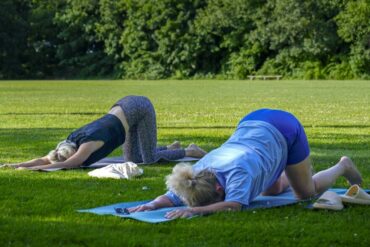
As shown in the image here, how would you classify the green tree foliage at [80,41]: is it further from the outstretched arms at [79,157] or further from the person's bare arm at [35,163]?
the outstretched arms at [79,157]

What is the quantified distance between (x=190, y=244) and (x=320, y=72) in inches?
2253

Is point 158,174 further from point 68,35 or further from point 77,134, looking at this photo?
point 68,35

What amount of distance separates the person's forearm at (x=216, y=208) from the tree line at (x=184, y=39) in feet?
176

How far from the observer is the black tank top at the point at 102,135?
8.90 meters

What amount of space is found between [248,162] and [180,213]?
0.64m

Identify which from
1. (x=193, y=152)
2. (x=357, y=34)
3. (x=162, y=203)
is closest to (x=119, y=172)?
(x=193, y=152)

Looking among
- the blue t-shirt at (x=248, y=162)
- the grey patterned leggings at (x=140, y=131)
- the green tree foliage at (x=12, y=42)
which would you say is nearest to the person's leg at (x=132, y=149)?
the grey patterned leggings at (x=140, y=131)

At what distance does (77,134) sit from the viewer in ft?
29.6

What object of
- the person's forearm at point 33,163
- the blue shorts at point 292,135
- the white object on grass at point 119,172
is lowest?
the person's forearm at point 33,163

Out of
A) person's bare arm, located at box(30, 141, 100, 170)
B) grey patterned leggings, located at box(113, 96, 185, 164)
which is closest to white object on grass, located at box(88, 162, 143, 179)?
person's bare arm, located at box(30, 141, 100, 170)

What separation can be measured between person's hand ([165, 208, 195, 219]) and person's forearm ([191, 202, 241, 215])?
3cm

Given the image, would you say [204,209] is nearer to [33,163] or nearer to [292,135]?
[292,135]

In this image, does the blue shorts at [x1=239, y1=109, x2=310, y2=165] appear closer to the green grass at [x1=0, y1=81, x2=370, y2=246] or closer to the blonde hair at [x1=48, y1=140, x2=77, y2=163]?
the green grass at [x1=0, y1=81, x2=370, y2=246]

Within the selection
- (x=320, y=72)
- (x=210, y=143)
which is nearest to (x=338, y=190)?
(x=210, y=143)
